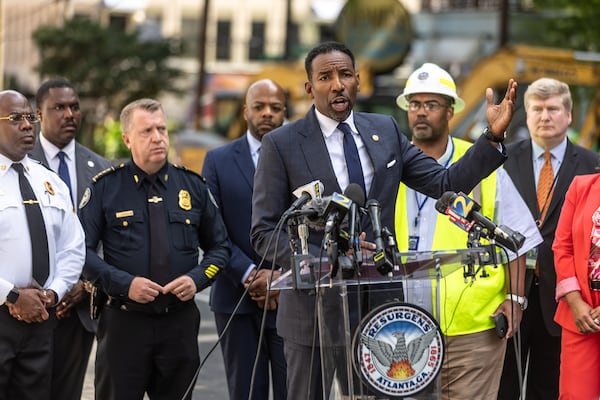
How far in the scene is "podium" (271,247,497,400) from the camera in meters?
5.00

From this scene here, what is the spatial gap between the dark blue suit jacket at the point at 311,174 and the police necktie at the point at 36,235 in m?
1.38

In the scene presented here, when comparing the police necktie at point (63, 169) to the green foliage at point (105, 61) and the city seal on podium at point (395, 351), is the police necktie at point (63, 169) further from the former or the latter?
the green foliage at point (105, 61)

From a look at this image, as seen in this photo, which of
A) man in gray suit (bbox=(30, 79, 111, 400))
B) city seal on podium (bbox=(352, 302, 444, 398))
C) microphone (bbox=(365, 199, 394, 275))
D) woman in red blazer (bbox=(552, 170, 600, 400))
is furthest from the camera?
man in gray suit (bbox=(30, 79, 111, 400))

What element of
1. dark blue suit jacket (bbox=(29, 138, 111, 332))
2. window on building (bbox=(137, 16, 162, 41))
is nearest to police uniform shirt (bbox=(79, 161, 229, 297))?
dark blue suit jacket (bbox=(29, 138, 111, 332))

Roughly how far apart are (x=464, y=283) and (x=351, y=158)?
889mm

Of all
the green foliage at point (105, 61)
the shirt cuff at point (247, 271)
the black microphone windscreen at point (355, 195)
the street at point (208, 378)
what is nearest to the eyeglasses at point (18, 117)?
the shirt cuff at point (247, 271)

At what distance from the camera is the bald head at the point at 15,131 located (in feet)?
22.2

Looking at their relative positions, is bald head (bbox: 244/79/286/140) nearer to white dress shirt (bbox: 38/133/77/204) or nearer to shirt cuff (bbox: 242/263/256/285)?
shirt cuff (bbox: 242/263/256/285)

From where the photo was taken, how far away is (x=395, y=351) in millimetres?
5016

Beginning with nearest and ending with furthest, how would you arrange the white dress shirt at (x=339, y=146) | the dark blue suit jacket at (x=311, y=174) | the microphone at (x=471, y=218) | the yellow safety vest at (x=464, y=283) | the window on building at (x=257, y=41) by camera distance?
the microphone at (x=471, y=218) → the dark blue suit jacket at (x=311, y=174) → the white dress shirt at (x=339, y=146) → the yellow safety vest at (x=464, y=283) → the window on building at (x=257, y=41)

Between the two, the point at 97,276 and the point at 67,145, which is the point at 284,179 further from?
the point at 67,145

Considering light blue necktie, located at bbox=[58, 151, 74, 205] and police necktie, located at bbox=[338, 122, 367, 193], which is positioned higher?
police necktie, located at bbox=[338, 122, 367, 193]

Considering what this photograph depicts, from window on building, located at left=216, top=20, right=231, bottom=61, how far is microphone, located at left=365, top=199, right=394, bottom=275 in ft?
208

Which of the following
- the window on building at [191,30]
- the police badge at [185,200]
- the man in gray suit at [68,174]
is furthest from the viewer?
the window on building at [191,30]
